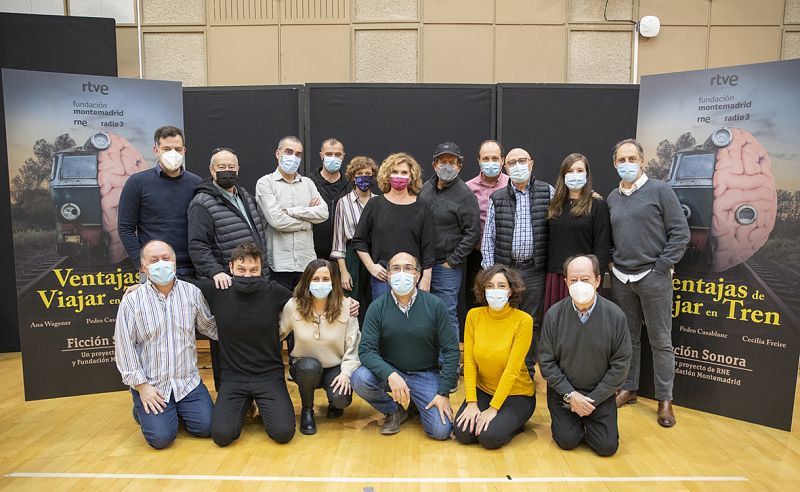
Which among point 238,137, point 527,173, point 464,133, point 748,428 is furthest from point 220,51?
point 748,428

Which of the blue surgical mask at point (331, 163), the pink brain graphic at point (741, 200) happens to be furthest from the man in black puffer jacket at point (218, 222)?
the pink brain graphic at point (741, 200)

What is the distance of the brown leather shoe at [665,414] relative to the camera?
11.7 ft

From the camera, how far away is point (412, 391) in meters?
3.41

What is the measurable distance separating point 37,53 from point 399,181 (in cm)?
364

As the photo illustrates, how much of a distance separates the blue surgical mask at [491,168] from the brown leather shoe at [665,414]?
182 centimetres

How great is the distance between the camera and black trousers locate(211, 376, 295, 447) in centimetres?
321

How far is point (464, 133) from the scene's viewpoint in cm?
531

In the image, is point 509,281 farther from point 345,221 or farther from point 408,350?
point 345,221

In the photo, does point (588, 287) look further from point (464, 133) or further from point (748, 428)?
point (464, 133)

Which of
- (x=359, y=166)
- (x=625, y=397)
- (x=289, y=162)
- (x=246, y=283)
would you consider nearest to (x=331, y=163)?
(x=359, y=166)

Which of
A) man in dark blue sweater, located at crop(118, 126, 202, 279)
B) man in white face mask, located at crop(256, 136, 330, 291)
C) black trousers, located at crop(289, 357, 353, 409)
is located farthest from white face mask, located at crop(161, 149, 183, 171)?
black trousers, located at crop(289, 357, 353, 409)

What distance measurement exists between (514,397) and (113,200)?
9.63 feet

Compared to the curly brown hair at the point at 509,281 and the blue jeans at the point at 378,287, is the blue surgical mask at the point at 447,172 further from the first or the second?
the curly brown hair at the point at 509,281

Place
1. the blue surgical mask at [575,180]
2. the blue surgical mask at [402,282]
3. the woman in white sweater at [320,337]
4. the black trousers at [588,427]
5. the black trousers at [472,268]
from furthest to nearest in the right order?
the black trousers at [472,268] < the blue surgical mask at [575,180] < the woman in white sweater at [320,337] < the blue surgical mask at [402,282] < the black trousers at [588,427]
